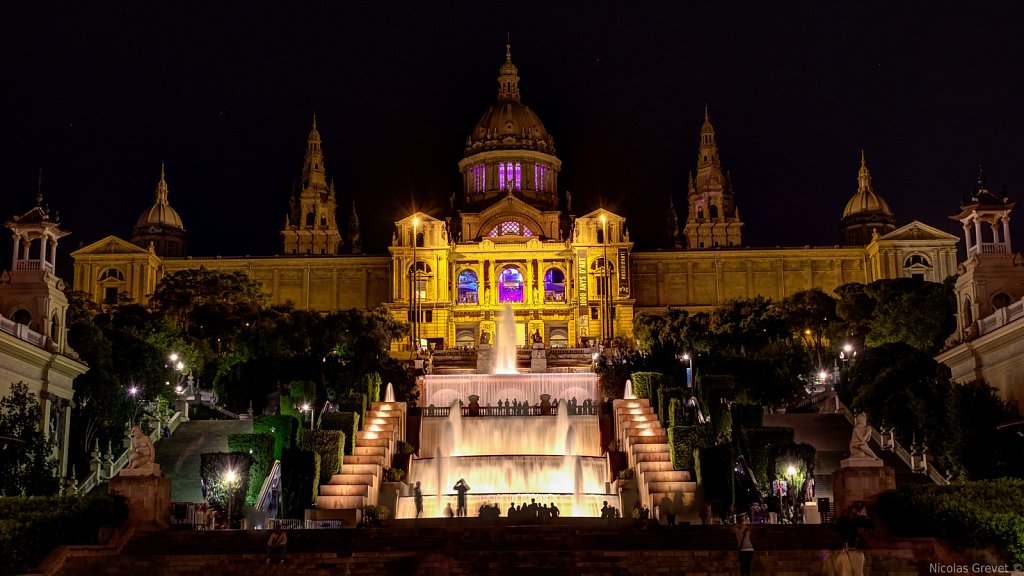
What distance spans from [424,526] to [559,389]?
3283cm

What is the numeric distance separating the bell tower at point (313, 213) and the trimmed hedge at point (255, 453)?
2873 inches

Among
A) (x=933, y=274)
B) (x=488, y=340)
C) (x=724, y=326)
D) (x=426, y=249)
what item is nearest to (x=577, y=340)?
(x=488, y=340)

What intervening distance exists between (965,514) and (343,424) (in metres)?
24.6

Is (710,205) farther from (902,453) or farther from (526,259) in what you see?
(902,453)

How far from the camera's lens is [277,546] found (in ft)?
98.9

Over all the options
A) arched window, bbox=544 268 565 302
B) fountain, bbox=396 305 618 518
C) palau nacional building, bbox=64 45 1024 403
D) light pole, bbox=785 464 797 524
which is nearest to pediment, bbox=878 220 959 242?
palau nacional building, bbox=64 45 1024 403

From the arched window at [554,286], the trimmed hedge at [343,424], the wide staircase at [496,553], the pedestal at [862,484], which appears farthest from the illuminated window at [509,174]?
the wide staircase at [496,553]

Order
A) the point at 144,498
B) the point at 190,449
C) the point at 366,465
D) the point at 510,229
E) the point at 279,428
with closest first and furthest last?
the point at 144,498
the point at 279,428
the point at 366,465
the point at 190,449
the point at 510,229

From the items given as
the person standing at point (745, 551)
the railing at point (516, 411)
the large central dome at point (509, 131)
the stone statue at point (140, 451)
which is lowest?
the person standing at point (745, 551)

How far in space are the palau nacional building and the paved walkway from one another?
41240mm

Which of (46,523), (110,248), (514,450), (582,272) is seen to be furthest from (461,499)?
(110,248)

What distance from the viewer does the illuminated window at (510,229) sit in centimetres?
10819

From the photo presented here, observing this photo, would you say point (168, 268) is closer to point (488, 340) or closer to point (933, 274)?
point (488, 340)

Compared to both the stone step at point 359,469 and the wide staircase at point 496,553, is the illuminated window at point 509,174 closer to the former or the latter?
the stone step at point 359,469
